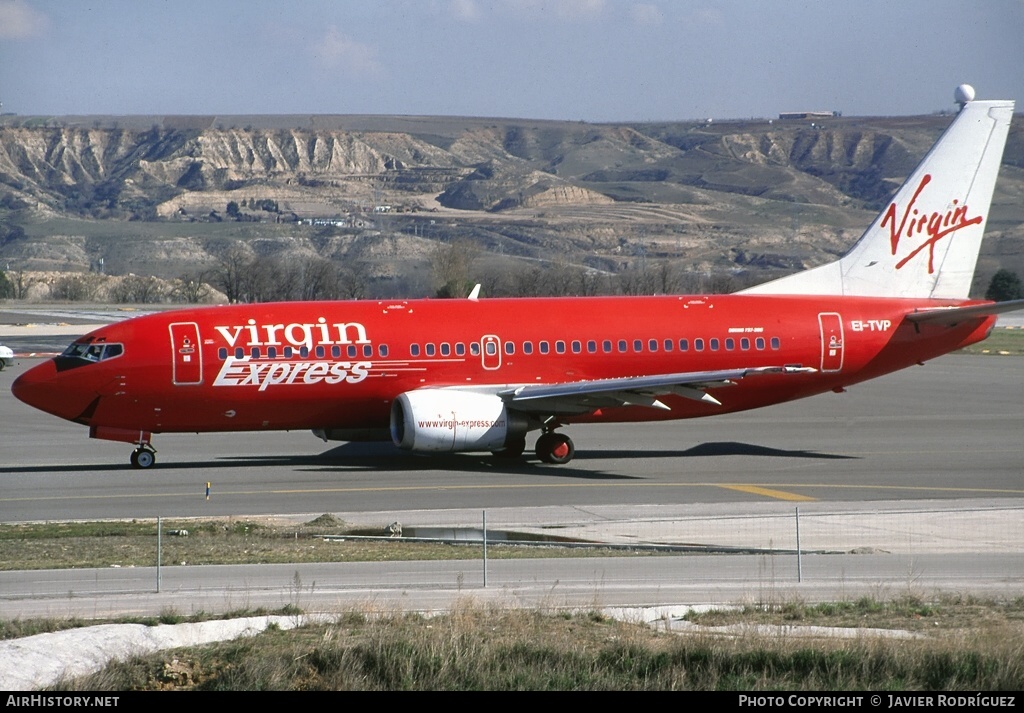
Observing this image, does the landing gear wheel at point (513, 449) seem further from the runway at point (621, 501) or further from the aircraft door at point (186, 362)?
the aircraft door at point (186, 362)

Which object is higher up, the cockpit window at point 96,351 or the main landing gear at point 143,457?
the cockpit window at point 96,351

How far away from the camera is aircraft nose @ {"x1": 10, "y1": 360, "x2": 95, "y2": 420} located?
3262cm

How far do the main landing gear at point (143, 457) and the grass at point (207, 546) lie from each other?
7850mm

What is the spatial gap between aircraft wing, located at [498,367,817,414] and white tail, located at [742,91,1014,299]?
4508 millimetres

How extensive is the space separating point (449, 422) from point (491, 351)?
8.52ft

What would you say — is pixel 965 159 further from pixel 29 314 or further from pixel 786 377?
pixel 29 314

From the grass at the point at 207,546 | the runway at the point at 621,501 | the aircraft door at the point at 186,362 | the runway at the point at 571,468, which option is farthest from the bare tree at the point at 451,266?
the grass at the point at 207,546

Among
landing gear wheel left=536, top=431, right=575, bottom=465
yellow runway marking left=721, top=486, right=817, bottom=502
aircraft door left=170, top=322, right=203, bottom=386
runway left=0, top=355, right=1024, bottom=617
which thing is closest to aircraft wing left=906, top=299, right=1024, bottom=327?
runway left=0, top=355, right=1024, bottom=617

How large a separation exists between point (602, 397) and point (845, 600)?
52.7 ft

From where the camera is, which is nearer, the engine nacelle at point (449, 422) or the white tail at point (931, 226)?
the engine nacelle at point (449, 422)

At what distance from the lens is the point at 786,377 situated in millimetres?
35625

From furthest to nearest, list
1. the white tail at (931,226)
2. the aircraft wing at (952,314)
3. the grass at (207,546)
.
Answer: the white tail at (931,226), the aircraft wing at (952,314), the grass at (207,546)

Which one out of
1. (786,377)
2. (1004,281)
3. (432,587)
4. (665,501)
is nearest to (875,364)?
(786,377)

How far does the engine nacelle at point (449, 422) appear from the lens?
32.5m
